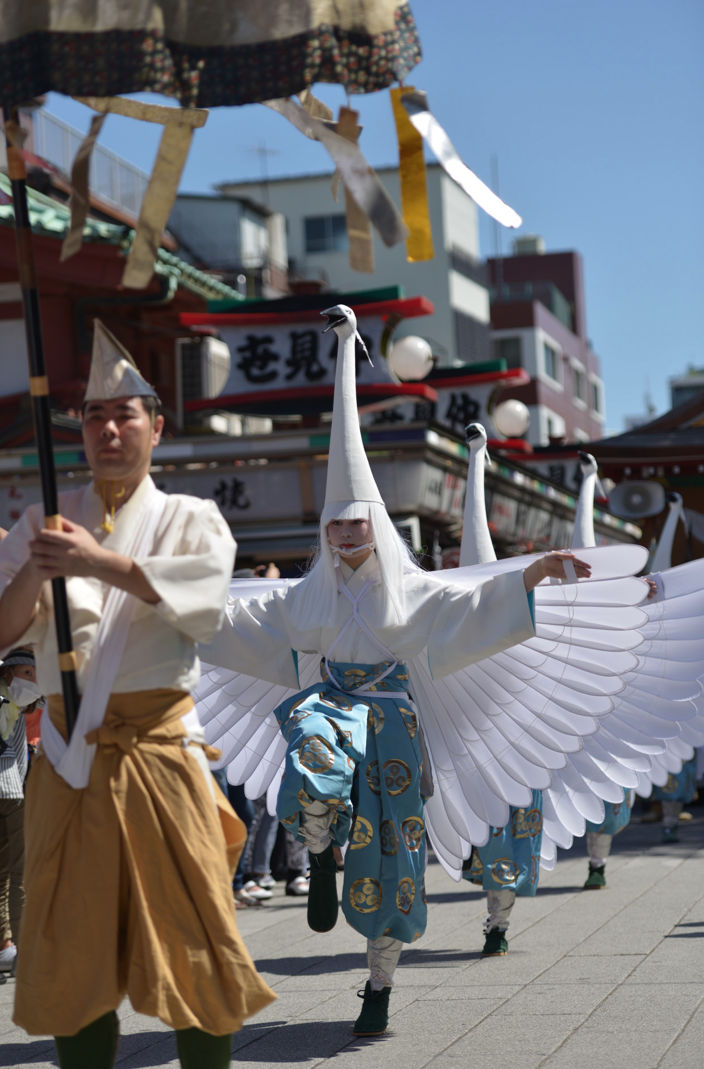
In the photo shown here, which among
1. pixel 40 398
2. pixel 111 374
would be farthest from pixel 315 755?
pixel 40 398

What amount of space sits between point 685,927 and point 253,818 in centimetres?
318

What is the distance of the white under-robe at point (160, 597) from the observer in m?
2.96

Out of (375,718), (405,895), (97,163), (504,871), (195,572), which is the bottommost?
(504,871)

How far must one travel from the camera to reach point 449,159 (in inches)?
117

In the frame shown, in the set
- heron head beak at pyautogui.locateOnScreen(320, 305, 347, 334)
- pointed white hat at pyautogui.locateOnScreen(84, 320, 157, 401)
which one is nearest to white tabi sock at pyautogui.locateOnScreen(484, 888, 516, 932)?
heron head beak at pyautogui.locateOnScreen(320, 305, 347, 334)

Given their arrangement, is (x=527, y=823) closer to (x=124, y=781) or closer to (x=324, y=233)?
(x=124, y=781)

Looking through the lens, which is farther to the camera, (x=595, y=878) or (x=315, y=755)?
(x=595, y=878)

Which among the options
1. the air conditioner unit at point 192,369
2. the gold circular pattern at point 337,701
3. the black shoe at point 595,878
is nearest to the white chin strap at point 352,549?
the gold circular pattern at point 337,701

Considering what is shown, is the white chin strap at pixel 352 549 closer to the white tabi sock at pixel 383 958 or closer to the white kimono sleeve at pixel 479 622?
the white kimono sleeve at pixel 479 622

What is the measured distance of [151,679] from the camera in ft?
9.90

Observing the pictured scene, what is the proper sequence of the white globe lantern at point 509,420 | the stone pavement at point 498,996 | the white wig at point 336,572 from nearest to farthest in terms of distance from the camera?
the stone pavement at point 498,996 < the white wig at point 336,572 < the white globe lantern at point 509,420

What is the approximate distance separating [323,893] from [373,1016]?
0.46 m

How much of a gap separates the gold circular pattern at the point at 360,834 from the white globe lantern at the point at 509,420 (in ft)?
43.6

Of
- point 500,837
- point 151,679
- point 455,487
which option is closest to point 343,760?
point 151,679
